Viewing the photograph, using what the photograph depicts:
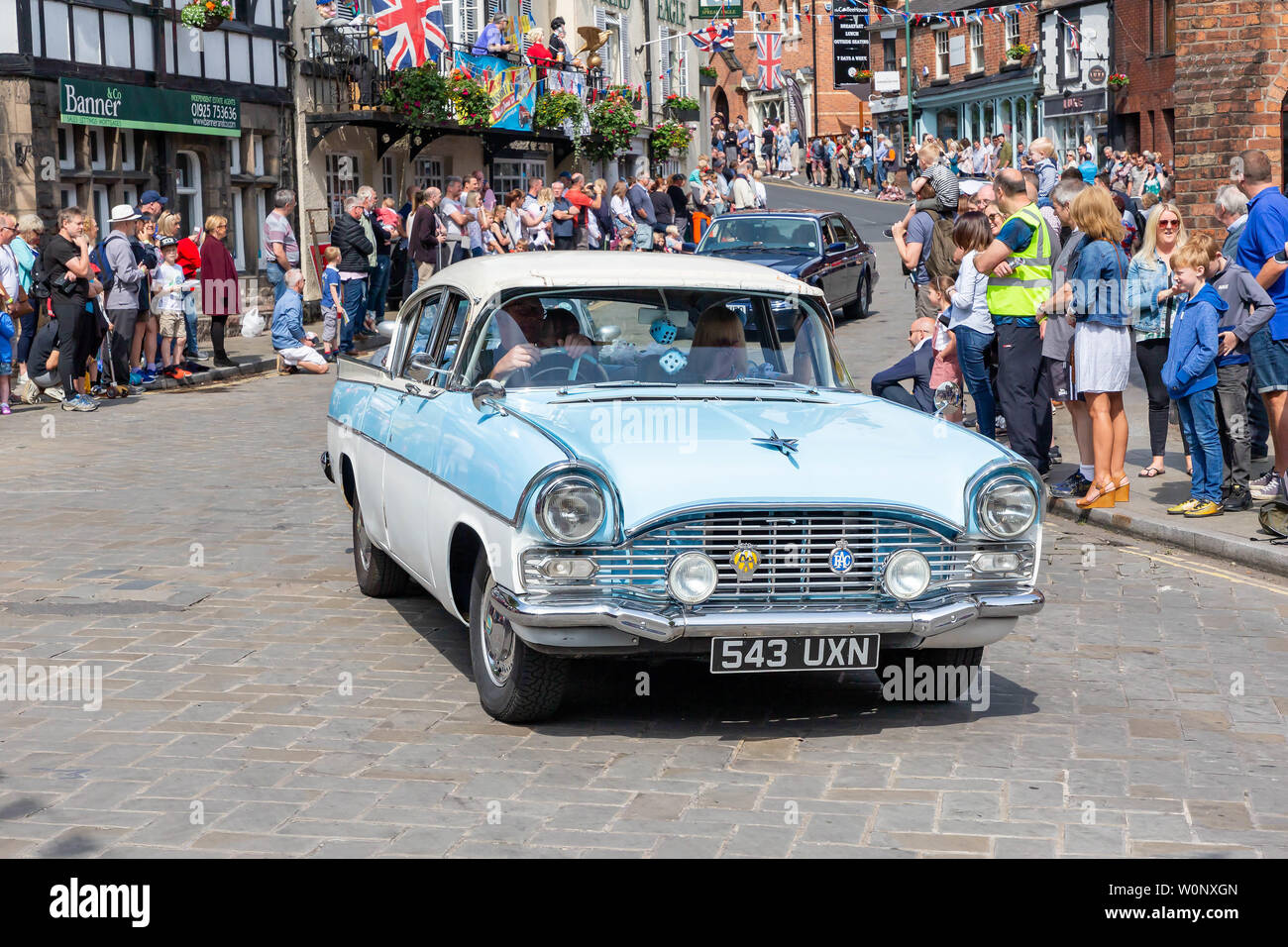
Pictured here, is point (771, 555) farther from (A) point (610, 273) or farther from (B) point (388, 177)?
(B) point (388, 177)

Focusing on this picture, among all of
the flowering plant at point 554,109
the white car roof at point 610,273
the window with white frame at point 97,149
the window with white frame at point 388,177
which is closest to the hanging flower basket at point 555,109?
the flowering plant at point 554,109

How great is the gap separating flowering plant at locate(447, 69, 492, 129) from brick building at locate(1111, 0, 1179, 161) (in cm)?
1939

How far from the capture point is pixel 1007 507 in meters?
6.19

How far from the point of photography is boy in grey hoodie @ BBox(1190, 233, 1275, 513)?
412 inches

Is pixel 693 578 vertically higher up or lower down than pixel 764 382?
lower down

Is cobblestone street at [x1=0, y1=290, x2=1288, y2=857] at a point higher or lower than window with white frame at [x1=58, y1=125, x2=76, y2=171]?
lower

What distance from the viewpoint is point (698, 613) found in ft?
19.2

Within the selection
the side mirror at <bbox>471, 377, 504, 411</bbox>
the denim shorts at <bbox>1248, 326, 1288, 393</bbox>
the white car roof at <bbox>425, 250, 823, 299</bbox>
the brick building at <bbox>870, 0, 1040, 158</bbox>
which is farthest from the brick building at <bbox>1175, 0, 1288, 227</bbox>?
the brick building at <bbox>870, 0, 1040, 158</bbox>

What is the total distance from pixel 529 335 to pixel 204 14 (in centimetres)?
1974

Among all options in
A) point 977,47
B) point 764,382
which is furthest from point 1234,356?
point 977,47

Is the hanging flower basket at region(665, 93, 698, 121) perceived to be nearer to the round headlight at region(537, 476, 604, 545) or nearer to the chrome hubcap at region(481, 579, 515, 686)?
the chrome hubcap at region(481, 579, 515, 686)

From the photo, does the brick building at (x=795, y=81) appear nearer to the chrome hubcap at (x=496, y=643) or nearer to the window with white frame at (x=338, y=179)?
the window with white frame at (x=338, y=179)
